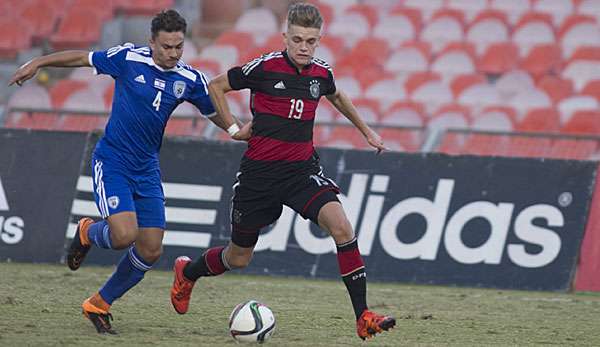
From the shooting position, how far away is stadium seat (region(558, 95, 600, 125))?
51.2ft

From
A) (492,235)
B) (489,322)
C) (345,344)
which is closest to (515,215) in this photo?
(492,235)

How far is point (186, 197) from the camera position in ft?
41.0

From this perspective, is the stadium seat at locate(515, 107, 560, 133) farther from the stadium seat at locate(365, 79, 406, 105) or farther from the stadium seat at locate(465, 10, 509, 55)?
the stadium seat at locate(465, 10, 509, 55)

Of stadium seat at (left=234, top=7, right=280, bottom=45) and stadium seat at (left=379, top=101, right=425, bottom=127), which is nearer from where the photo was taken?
stadium seat at (left=379, top=101, right=425, bottom=127)

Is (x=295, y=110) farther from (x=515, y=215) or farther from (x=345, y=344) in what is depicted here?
(x=515, y=215)

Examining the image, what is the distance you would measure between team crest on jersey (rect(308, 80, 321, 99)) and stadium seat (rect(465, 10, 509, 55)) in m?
10.3

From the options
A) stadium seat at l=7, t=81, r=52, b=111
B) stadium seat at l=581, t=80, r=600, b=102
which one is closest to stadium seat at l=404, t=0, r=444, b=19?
stadium seat at l=581, t=80, r=600, b=102

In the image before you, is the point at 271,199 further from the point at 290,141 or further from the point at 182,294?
the point at 182,294

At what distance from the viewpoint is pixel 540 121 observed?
51.3 ft

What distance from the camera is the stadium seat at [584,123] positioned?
1516 cm

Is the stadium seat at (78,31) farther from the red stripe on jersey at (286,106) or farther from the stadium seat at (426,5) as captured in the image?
the red stripe on jersey at (286,106)

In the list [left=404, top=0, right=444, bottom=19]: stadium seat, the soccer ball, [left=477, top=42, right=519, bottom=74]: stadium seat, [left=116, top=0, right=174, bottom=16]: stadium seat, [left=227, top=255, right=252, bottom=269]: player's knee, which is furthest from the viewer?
[left=116, top=0, right=174, bottom=16]: stadium seat

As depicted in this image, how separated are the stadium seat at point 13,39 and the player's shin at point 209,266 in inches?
440

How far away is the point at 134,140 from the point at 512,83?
9955 mm
